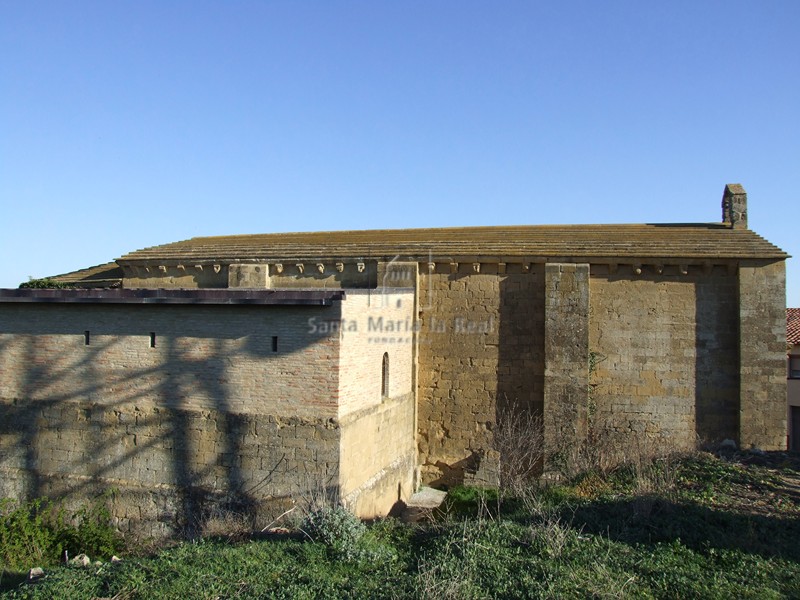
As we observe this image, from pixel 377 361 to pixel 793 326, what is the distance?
1976cm

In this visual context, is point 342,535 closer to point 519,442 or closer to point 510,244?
point 519,442

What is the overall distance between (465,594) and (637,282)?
9.35m

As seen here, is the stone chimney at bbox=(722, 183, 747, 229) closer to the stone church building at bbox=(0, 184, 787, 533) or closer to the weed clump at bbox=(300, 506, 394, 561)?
the stone church building at bbox=(0, 184, 787, 533)

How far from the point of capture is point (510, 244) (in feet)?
47.8

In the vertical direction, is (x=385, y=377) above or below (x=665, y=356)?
below

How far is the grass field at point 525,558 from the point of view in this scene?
22.2ft

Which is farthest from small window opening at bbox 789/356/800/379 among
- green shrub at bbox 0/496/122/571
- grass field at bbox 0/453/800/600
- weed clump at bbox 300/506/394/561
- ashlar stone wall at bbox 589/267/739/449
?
green shrub at bbox 0/496/122/571

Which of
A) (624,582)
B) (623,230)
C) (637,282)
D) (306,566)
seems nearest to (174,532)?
(306,566)

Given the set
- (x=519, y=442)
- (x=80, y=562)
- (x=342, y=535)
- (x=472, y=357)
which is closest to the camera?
(x=342, y=535)

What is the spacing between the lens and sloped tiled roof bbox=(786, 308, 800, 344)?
22700mm

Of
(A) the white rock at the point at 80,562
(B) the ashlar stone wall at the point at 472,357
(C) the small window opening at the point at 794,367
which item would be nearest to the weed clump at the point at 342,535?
(A) the white rock at the point at 80,562

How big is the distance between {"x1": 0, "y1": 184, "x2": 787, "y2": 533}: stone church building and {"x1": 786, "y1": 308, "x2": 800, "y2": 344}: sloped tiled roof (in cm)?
965

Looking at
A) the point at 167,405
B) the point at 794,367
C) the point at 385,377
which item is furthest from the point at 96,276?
the point at 794,367

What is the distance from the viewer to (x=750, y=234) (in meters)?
14.4
